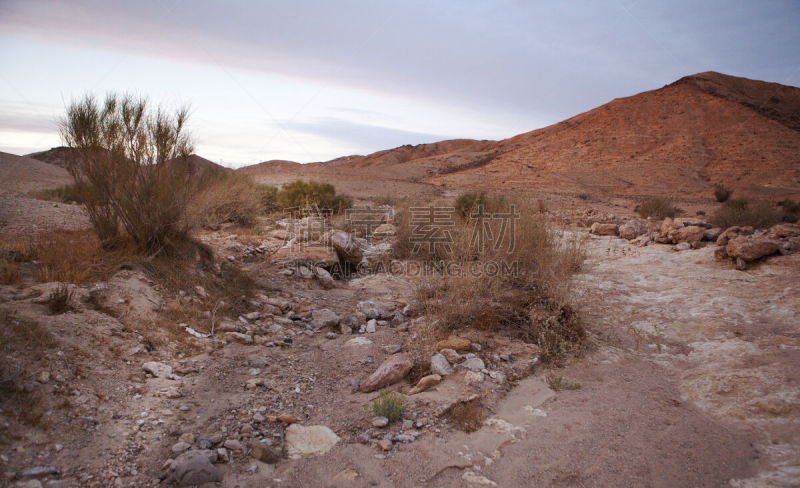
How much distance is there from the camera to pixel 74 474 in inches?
78.0

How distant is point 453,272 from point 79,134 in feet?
13.8

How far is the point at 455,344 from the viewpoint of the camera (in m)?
3.53

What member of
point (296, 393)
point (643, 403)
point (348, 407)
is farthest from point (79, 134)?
point (643, 403)

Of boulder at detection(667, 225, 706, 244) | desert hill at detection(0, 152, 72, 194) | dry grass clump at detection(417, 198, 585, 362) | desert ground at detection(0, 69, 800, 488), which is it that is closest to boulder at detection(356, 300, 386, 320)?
desert ground at detection(0, 69, 800, 488)

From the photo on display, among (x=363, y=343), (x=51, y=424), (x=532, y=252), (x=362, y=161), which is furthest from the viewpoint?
(x=362, y=161)

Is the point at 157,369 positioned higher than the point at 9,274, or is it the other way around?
the point at 9,274

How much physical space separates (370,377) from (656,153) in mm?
32235

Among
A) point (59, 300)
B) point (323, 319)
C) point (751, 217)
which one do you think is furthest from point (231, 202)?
point (751, 217)

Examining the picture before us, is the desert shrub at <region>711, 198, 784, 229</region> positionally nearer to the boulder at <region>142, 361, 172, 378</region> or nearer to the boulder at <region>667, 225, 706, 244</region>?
the boulder at <region>667, 225, 706, 244</region>

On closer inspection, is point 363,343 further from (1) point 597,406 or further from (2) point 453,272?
(1) point 597,406

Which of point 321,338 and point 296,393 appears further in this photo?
point 321,338

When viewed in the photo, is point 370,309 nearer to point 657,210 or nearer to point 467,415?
point 467,415

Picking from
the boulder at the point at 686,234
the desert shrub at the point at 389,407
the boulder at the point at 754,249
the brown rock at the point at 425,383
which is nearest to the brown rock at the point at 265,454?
the desert shrub at the point at 389,407

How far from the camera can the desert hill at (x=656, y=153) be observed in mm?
22375
